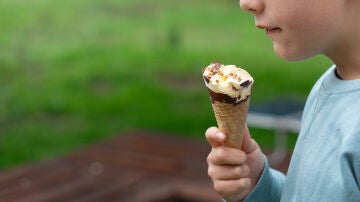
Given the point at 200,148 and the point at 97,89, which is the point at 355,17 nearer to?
the point at 200,148

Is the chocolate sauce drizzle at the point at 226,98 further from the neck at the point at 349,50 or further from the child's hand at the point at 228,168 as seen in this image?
the neck at the point at 349,50

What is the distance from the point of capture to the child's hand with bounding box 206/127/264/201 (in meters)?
1.24

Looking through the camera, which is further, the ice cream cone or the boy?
the ice cream cone

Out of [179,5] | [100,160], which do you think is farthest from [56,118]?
[179,5]

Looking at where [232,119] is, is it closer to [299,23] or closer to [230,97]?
[230,97]

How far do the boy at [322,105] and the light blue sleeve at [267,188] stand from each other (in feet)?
0.38

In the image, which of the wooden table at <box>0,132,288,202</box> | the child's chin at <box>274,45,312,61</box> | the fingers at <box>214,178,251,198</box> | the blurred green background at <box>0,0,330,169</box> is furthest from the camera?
the blurred green background at <box>0,0,330,169</box>

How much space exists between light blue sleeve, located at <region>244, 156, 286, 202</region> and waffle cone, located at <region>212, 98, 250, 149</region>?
157 mm

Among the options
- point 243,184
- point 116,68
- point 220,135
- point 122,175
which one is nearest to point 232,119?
point 220,135

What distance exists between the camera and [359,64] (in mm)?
1159

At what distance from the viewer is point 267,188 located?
4.58ft

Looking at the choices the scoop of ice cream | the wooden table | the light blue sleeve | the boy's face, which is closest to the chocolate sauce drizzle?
the scoop of ice cream

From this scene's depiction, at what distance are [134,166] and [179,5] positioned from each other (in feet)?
21.5

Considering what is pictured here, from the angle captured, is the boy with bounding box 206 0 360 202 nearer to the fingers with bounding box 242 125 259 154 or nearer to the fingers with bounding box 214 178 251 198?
the fingers with bounding box 214 178 251 198
